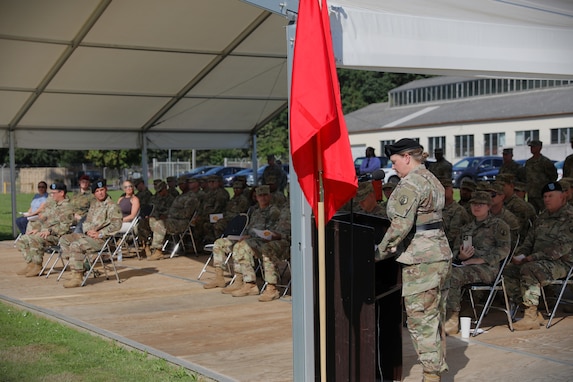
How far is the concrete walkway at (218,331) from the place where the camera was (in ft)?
21.0

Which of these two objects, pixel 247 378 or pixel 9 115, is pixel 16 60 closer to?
pixel 9 115

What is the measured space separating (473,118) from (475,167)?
19.9m

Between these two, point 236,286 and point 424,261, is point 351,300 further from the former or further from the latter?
point 236,286

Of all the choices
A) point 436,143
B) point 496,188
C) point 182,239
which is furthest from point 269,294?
point 436,143

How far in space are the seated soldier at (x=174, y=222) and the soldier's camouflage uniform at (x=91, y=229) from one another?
2.37m

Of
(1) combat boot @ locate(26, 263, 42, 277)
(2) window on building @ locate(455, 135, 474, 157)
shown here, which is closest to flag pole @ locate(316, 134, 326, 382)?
(1) combat boot @ locate(26, 263, 42, 277)

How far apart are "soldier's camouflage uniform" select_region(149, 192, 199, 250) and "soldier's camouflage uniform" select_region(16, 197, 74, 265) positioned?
1948mm

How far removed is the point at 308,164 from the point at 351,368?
1394mm

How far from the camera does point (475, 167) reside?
39.0 metres

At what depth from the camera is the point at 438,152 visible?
56.9 feet

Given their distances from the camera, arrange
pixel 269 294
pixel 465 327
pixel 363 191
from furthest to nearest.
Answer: pixel 269 294
pixel 363 191
pixel 465 327

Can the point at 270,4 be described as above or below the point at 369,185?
above

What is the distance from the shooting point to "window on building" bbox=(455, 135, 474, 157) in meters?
58.5

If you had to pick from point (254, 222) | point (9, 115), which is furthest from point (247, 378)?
point (9, 115)
